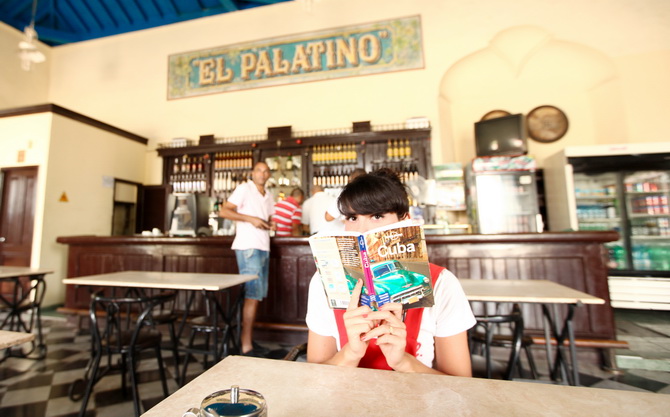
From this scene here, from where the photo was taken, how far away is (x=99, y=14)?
696 centimetres

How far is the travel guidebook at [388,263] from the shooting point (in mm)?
787

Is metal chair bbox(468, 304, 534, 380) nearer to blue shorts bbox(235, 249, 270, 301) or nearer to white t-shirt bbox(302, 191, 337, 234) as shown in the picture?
blue shorts bbox(235, 249, 270, 301)

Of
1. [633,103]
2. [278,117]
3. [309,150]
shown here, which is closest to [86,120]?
[278,117]

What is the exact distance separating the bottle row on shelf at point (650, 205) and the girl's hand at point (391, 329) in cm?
530

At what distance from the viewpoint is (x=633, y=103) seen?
509 centimetres

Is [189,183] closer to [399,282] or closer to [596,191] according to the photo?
[399,282]

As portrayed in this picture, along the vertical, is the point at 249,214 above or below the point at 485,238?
above

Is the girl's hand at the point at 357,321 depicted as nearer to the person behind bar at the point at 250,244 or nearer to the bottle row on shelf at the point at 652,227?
the person behind bar at the point at 250,244

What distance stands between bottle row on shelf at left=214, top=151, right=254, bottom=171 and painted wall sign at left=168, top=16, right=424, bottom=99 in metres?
1.43

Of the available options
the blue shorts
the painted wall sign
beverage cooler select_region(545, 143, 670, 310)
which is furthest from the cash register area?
the painted wall sign

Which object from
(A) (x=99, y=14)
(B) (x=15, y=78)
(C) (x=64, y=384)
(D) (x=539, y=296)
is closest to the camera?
(D) (x=539, y=296)

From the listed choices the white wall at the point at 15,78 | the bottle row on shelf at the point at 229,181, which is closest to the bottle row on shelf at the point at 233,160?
the bottle row on shelf at the point at 229,181


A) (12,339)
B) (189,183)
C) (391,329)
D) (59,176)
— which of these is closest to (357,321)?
(391,329)

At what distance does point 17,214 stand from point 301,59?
17.7 ft
